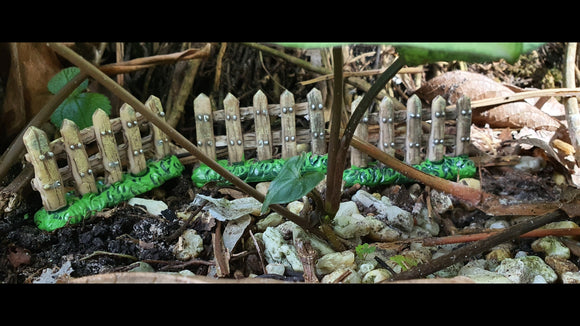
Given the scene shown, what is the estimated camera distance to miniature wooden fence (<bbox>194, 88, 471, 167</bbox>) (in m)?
1.71

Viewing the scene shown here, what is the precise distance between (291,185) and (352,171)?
64 centimetres

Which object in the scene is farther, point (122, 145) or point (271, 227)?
point (122, 145)

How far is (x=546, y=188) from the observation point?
1.55m

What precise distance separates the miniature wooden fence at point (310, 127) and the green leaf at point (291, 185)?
0.60 m

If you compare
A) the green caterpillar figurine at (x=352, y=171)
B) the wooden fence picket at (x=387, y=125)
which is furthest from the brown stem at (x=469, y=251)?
the wooden fence picket at (x=387, y=125)

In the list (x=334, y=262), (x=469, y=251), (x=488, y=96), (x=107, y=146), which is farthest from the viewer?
(x=488, y=96)

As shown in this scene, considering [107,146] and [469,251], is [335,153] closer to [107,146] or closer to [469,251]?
[469,251]

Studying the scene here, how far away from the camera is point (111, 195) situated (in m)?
1.54

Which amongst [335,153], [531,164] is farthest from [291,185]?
[531,164]

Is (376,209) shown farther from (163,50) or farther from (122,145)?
(163,50)

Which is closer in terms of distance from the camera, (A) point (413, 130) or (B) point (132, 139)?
(B) point (132, 139)
